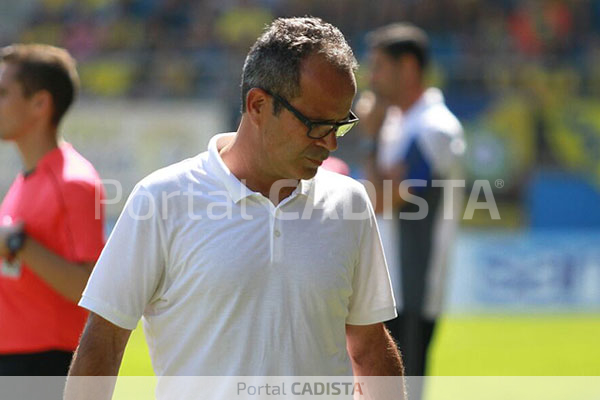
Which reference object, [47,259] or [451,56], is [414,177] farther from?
[451,56]

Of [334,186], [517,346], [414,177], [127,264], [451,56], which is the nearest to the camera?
[127,264]

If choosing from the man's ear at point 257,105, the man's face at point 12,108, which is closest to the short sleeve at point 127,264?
the man's ear at point 257,105

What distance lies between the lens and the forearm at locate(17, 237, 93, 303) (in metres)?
4.19

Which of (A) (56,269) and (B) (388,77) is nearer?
(A) (56,269)

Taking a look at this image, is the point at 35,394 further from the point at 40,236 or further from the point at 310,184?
the point at 310,184

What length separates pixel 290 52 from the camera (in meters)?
2.84

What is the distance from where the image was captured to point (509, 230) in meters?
15.9

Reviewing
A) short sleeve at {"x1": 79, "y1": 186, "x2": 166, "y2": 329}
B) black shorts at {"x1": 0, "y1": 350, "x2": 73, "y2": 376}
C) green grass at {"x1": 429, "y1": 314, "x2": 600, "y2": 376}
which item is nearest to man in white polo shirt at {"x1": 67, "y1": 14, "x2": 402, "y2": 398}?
short sleeve at {"x1": 79, "y1": 186, "x2": 166, "y2": 329}

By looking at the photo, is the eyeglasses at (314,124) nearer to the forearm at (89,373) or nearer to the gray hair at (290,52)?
the gray hair at (290,52)

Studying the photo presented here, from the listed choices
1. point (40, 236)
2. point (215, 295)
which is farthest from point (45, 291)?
point (215, 295)

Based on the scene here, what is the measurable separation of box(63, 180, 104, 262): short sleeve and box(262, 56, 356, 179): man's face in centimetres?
156

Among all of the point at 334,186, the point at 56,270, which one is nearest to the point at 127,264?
the point at 334,186

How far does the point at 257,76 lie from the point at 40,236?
1.82 meters

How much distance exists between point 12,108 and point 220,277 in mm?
2228
